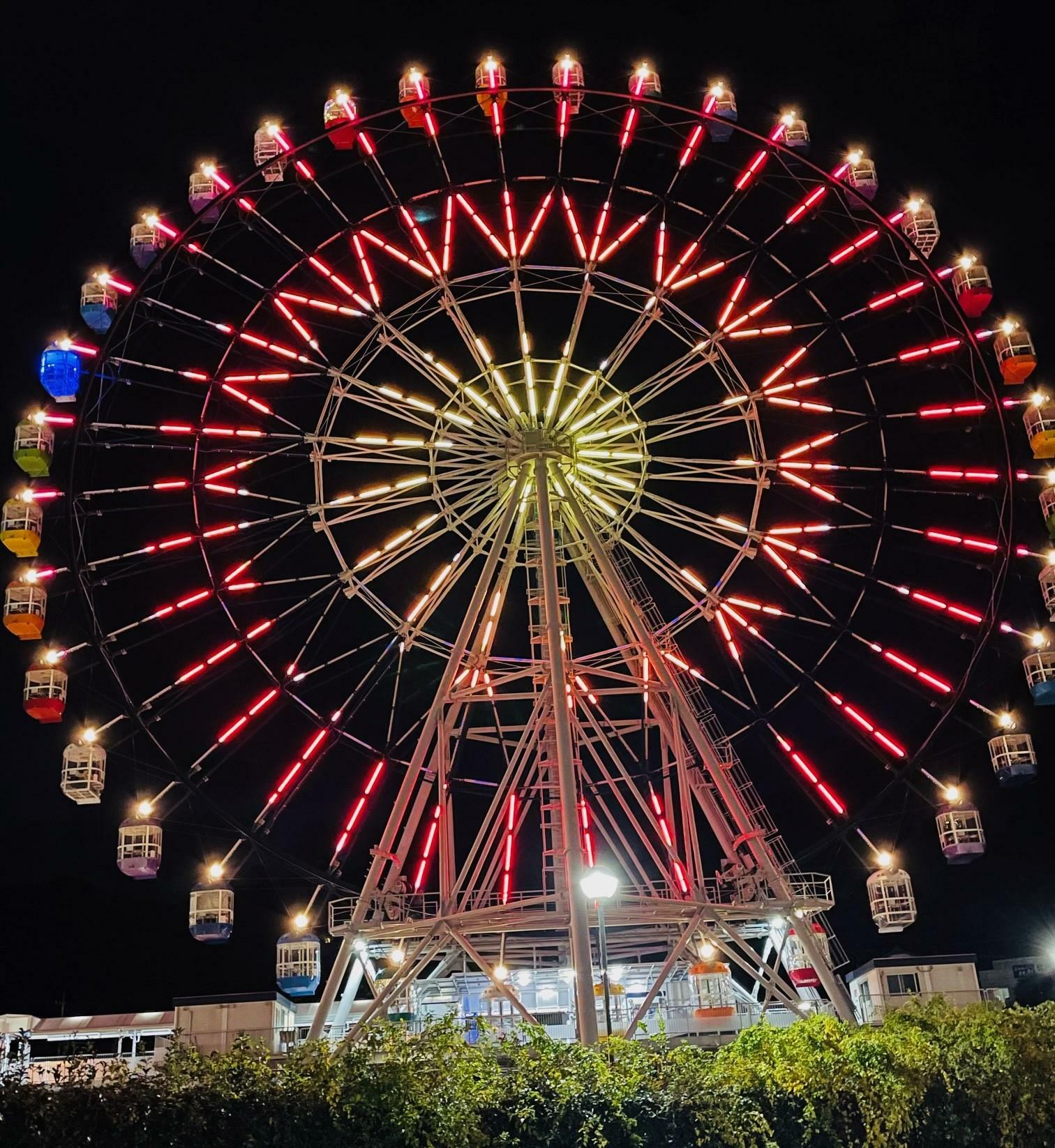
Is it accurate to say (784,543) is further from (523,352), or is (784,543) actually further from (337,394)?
(337,394)

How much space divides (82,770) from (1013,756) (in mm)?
21739

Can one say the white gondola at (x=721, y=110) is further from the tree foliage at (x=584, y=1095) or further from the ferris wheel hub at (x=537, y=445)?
the tree foliage at (x=584, y=1095)

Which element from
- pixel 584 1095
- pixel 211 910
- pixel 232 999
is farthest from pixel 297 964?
pixel 584 1095

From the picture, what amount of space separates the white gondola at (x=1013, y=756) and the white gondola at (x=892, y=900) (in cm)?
348

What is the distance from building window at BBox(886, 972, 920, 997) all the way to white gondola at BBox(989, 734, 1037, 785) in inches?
301

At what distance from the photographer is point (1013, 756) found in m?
30.1

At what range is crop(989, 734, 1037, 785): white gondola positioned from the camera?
3006cm

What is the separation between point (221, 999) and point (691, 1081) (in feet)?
67.3

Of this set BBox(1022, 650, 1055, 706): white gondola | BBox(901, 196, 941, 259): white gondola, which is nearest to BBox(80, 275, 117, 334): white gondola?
BBox(901, 196, 941, 259): white gondola

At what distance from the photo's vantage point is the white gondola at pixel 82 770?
2911 cm

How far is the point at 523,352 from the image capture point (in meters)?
29.3

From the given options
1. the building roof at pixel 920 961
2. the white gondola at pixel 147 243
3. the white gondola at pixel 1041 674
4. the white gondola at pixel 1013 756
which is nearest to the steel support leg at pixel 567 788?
the white gondola at pixel 147 243

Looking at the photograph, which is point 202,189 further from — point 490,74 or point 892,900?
point 892,900

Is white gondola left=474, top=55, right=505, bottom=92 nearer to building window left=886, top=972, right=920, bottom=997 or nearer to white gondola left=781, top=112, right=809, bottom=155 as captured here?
white gondola left=781, top=112, right=809, bottom=155
